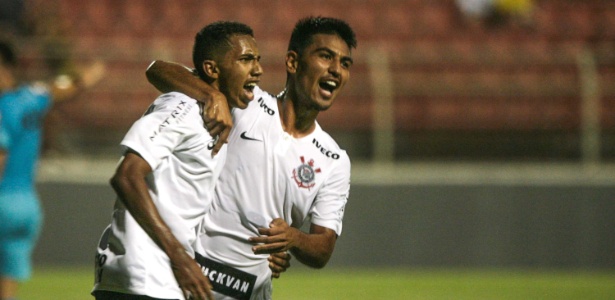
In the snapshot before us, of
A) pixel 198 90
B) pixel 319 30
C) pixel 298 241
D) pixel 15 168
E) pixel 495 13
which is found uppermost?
pixel 495 13

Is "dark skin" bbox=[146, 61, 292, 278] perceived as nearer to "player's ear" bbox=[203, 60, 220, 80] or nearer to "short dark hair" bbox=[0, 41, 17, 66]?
"player's ear" bbox=[203, 60, 220, 80]

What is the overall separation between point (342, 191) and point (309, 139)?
0.30m

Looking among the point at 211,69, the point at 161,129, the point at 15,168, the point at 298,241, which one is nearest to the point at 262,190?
the point at 298,241

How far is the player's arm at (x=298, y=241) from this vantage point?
13.5 ft

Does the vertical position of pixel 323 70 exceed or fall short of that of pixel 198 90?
it exceeds it

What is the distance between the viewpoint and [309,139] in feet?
16.0

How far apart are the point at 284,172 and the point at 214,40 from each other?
85cm

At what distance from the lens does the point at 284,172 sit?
187 inches

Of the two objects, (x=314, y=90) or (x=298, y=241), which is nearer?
(x=298, y=241)

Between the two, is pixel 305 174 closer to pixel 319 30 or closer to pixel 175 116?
pixel 319 30

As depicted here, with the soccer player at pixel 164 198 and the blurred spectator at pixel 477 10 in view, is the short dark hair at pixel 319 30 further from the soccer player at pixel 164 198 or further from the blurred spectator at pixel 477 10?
the blurred spectator at pixel 477 10

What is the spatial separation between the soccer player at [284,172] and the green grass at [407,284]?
4.30 m

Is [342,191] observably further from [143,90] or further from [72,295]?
[143,90]

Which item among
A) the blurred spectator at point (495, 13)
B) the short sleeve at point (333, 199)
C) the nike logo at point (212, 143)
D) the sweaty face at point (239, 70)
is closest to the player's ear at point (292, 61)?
the short sleeve at point (333, 199)
